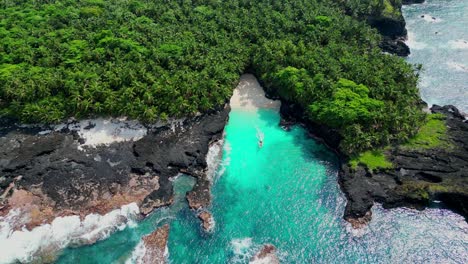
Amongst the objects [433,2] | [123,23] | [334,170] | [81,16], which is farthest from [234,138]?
[433,2]

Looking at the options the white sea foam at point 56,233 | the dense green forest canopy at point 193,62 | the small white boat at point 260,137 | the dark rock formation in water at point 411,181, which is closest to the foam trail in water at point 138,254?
the white sea foam at point 56,233

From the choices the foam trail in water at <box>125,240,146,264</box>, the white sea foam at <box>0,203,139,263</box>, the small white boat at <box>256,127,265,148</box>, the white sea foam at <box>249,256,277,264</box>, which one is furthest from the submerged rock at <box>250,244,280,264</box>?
the small white boat at <box>256,127,265,148</box>

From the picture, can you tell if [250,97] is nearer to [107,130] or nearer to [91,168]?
[107,130]

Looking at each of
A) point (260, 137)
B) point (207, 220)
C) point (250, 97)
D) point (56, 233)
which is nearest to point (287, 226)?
point (207, 220)

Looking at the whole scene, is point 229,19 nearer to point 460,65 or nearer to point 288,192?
point 288,192

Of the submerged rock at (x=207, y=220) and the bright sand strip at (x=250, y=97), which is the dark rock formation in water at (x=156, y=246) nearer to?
the submerged rock at (x=207, y=220)

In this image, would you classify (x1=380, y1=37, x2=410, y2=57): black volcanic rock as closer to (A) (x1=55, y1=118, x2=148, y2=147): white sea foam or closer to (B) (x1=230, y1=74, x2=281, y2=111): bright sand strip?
(B) (x1=230, y1=74, x2=281, y2=111): bright sand strip
